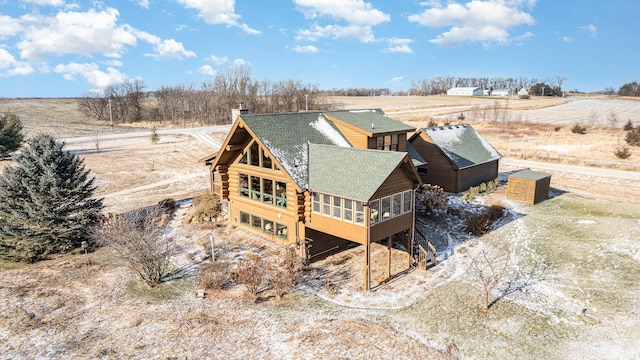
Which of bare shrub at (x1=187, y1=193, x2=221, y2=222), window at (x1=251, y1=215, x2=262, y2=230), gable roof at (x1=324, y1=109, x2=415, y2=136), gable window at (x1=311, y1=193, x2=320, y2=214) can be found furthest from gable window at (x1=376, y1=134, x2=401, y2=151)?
bare shrub at (x1=187, y1=193, x2=221, y2=222)

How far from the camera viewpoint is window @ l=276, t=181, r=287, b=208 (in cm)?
2295

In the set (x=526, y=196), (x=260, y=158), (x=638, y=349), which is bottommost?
(x=638, y=349)

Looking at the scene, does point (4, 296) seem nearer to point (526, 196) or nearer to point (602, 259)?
point (602, 259)

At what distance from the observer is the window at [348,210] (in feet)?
62.1

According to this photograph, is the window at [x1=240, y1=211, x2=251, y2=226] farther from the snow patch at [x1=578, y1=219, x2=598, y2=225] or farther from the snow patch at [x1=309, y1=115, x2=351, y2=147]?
the snow patch at [x1=578, y1=219, x2=598, y2=225]

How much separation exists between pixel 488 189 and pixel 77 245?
31.5 meters

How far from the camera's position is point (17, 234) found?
22109 millimetres

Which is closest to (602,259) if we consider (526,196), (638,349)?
(638,349)

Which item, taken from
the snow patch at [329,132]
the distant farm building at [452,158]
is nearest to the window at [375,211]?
the snow patch at [329,132]

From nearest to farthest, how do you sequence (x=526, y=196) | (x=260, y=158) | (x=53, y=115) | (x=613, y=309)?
(x=613, y=309) → (x=260, y=158) → (x=526, y=196) → (x=53, y=115)

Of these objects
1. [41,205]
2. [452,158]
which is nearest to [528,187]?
[452,158]

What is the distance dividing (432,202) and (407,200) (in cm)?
855

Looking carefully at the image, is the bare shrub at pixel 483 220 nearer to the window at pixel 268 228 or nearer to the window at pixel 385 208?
the window at pixel 385 208

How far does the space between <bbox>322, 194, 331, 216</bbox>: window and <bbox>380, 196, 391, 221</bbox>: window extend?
2.65 metres
